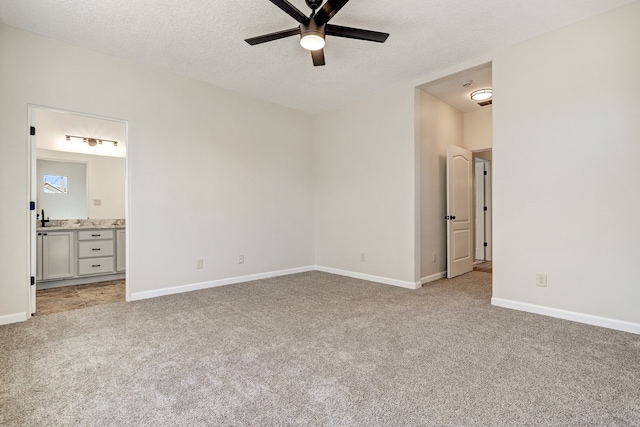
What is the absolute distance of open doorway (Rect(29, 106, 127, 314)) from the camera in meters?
4.40

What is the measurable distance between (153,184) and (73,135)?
2.56 m

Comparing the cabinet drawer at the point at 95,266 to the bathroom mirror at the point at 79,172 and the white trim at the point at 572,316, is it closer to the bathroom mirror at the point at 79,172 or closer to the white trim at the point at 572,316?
the bathroom mirror at the point at 79,172

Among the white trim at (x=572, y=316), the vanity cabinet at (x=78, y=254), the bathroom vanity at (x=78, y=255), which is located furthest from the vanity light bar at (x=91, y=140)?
the white trim at (x=572, y=316)

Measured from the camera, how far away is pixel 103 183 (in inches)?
222

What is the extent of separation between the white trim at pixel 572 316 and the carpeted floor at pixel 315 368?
12cm

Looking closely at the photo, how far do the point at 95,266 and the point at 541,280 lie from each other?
5.88 meters

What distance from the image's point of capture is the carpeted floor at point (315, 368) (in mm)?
1575

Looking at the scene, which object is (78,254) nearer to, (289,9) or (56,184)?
(56,184)

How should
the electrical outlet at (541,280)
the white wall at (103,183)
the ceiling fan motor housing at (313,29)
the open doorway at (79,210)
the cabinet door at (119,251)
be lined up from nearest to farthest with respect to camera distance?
1. the ceiling fan motor housing at (313,29)
2. the electrical outlet at (541,280)
3. the open doorway at (79,210)
4. the cabinet door at (119,251)
5. the white wall at (103,183)

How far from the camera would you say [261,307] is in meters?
3.39

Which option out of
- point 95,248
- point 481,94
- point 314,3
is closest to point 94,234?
point 95,248

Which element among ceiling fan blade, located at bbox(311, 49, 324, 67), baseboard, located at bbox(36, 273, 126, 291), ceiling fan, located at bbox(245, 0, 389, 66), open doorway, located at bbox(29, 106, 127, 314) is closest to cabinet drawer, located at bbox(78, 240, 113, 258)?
open doorway, located at bbox(29, 106, 127, 314)

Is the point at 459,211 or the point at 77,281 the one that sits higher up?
the point at 459,211

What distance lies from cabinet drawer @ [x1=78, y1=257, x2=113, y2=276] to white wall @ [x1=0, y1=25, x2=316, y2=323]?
1768mm
